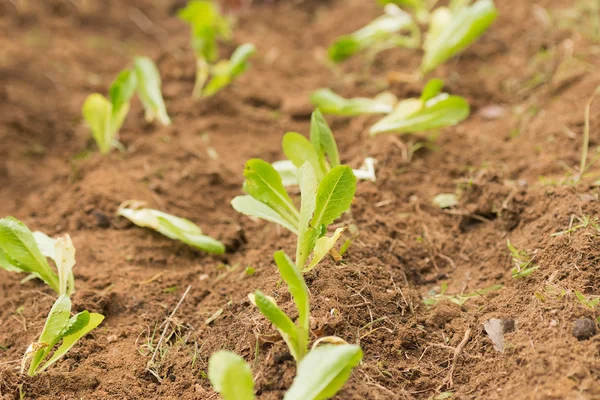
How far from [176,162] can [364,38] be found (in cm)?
100

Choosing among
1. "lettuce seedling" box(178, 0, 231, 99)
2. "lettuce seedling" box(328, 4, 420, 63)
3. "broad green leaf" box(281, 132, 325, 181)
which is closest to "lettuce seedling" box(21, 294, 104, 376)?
"broad green leaf" box(281, 132, 325, 181)

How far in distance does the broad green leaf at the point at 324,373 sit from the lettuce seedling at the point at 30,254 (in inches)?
28.7

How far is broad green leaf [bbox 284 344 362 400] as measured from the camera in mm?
1049

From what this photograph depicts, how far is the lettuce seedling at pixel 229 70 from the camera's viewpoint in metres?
2.29

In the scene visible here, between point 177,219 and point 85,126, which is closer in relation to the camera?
point 177,219

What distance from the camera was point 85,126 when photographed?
2.50m

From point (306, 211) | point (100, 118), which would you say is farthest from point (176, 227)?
point (100, 118)

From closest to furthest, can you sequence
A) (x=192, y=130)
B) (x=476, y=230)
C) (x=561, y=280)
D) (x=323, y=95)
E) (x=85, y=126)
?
(x=561, y=280) → (x=476, y=230) → (x=323, y=95) → (x=192, y=130) → (x=85, y=126)

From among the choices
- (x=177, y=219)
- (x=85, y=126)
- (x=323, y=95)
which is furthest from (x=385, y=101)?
(x=85, y=126)

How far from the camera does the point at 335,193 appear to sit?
4.50 ft

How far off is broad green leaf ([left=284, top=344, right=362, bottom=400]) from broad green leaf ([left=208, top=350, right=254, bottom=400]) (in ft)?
0.31

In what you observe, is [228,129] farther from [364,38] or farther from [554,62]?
[554,62]

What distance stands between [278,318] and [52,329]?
52 cm

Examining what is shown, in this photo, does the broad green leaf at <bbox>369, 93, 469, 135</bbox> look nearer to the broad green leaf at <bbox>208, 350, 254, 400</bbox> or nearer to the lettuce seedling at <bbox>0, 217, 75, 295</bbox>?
the lettuce seedling at <bbox>0, 217, 75, 295</bbox>
